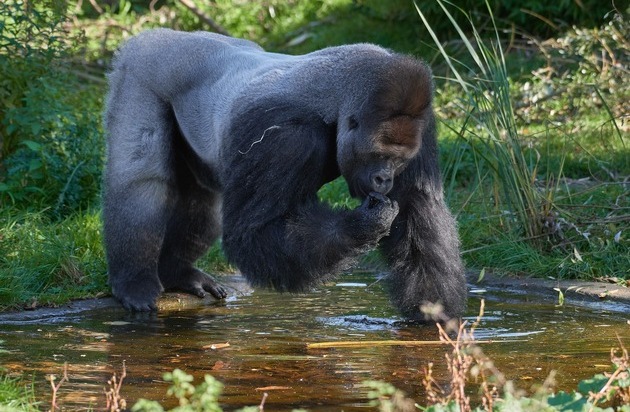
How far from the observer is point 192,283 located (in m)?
5.56

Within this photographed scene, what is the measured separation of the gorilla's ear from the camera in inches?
164

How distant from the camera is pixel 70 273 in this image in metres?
5.44

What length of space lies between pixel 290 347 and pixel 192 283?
4.48ft

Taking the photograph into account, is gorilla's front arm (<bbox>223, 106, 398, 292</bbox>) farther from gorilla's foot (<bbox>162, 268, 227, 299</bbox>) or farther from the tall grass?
the tall grass

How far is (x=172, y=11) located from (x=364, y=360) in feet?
30.0

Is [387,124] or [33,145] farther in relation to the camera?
[33,145]

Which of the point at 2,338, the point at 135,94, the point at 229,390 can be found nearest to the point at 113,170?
the point at 135,94

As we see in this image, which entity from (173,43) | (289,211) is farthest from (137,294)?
(173,43)

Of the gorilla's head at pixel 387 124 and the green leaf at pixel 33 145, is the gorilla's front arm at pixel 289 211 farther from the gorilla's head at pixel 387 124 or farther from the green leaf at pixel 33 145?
the green leaf at pixel 33 145

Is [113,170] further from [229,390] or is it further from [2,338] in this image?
[229,390]

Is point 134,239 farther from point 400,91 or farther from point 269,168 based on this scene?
point 400,91

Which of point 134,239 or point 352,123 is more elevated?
point 352,123

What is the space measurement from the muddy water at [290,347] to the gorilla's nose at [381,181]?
2.05 ft

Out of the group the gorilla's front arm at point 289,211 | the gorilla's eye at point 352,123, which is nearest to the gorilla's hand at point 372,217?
the gorilla's front arm at point 289,211
